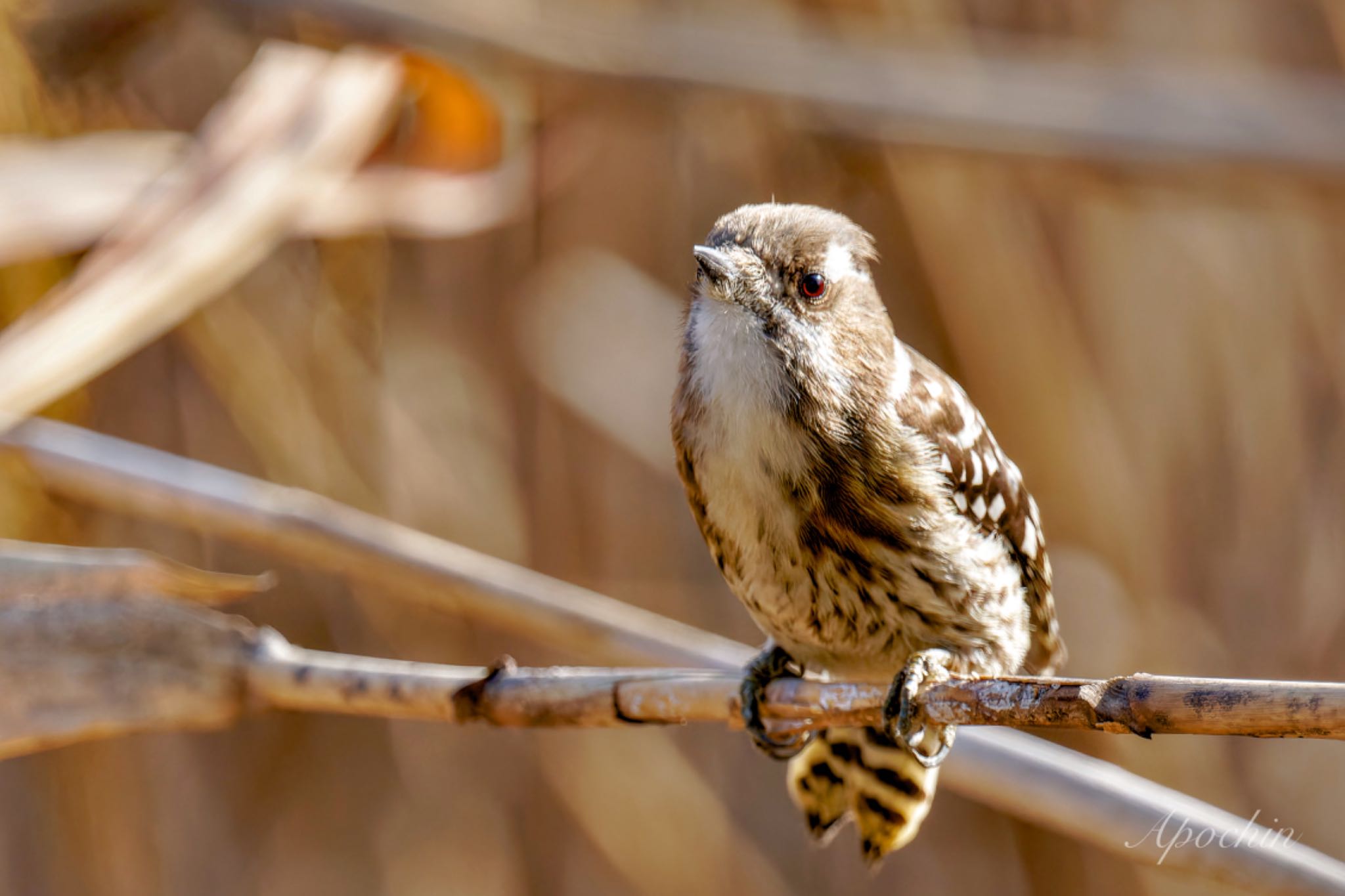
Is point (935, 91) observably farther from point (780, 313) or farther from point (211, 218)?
point (211, 218)

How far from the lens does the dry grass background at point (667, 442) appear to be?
3.45 meters

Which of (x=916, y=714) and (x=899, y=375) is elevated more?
(x=899, y=375)

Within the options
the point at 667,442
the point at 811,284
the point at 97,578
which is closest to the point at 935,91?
the point at 811,284

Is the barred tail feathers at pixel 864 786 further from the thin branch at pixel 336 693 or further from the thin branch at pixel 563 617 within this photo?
the thin branch at pixel 336 693

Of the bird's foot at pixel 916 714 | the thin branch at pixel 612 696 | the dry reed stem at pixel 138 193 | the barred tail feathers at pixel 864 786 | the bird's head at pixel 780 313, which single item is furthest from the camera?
the dry reed stem at pixel 138 193

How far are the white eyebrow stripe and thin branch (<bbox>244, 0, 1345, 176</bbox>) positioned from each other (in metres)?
0.75

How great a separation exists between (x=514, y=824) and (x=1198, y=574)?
2.14 metres

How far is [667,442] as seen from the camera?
3.69m

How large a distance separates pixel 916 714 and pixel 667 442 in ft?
6.71

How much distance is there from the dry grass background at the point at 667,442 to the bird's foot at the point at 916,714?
1.68m

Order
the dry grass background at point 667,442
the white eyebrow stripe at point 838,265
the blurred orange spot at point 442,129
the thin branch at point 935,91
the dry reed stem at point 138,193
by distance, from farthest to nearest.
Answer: the dry grass background at point 667,442 < the blurred orange spot at point 442,129 < the thin branch at point 935,91 < the dry reed stem at point 138,193 < the white eyebrow stripe at point 838,265

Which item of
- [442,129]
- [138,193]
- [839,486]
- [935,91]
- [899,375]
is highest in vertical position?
[935,91]

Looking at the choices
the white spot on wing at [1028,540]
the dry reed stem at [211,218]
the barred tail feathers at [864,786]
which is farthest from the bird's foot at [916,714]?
the dry reed stem at [211,218]

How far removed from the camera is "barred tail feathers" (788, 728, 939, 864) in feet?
7.12
